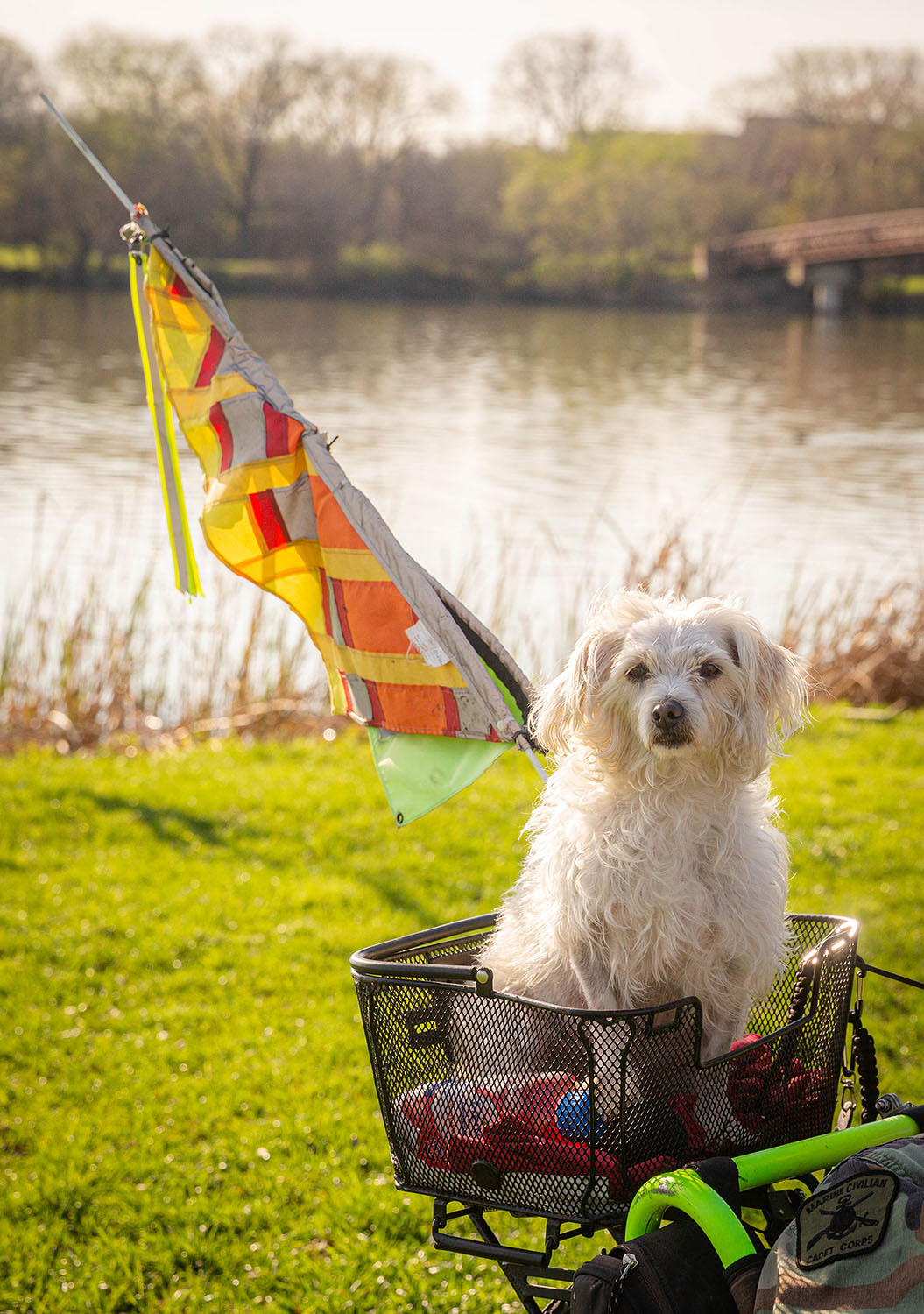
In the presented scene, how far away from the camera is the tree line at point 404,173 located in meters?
32.8

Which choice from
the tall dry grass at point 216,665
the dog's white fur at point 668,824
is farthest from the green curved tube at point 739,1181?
the tall dry grass at point 216,665

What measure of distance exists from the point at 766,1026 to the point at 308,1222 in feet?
4.93

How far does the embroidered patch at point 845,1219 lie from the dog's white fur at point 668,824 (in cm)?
58

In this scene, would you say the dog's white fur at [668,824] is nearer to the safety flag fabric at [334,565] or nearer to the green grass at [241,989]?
the safety flag fabric at [334,565]

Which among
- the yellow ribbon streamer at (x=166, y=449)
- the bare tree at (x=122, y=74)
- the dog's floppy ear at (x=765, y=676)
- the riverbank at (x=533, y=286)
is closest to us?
the dog's floppy ear at (x=765, y=676)

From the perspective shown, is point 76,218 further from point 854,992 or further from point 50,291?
point 854,992

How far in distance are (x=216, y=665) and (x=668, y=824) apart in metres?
5.55

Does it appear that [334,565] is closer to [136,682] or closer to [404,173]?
[136,682]

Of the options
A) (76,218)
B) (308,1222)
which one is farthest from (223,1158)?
(76,218)

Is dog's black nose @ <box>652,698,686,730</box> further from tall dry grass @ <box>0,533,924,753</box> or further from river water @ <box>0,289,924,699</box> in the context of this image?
tall dry grass @ <box>0,533,924,753</box>

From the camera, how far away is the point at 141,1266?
9.55 ft

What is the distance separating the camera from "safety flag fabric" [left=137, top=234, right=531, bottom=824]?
7.63 feet

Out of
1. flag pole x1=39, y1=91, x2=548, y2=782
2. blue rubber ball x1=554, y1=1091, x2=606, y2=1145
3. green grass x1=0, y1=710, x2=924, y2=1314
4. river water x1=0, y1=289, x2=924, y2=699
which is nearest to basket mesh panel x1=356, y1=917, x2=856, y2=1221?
blue rubber ball x1=554, y1=1091, x2=606, y2=1145

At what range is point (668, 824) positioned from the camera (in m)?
2.05
